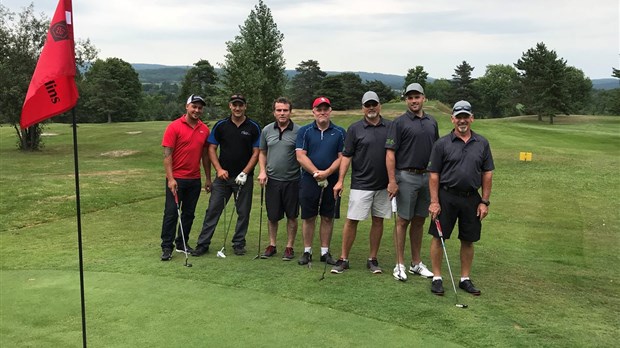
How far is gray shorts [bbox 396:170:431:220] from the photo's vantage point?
555cm

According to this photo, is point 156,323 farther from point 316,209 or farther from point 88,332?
point 316,209

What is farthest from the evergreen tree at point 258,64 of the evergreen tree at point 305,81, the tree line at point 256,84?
the evergreen tree at point 305,81

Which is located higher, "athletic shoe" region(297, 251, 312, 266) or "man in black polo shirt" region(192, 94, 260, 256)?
"man in black polo shirt" region(192, 94, 260, 256)

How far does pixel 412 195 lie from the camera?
5.57 meters

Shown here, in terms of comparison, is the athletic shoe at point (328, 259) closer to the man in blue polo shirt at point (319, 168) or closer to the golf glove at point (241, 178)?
the man in blue polo shirt at point (319, 168)

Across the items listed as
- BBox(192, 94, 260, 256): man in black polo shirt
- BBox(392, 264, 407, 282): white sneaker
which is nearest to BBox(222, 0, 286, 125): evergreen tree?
BBox(192, 94, 260, 256): man in black polo shirt

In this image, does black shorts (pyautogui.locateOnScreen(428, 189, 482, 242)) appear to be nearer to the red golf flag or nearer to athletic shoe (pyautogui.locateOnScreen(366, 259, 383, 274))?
athletic shoe (pyautogui.locateOnScreen(366, 259, 383, 274))

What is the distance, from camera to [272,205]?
648cm

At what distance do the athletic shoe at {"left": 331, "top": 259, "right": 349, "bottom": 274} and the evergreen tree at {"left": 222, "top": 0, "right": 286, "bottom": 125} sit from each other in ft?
77.1

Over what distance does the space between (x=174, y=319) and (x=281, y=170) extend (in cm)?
254

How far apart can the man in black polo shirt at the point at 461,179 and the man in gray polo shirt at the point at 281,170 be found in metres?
1.92

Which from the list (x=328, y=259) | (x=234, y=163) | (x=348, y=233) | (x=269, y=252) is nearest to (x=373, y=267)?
(x=348, y=233)

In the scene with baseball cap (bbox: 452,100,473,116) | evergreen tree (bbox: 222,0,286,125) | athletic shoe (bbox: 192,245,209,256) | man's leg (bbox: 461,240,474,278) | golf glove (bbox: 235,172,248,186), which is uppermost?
evergreen tree (bbox: 222,0,286,125)

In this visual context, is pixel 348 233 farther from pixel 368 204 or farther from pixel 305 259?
pixel 305 259
